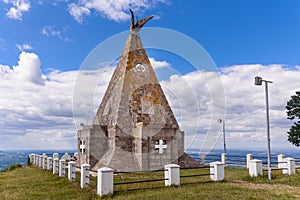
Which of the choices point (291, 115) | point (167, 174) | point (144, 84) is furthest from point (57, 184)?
point (291, 115)

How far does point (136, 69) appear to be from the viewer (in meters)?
20.1

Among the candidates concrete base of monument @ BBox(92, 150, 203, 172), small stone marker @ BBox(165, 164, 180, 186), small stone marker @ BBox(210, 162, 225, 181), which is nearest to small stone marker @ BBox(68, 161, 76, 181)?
concrete base of monument @ BBox(92, 150, 203, 172)

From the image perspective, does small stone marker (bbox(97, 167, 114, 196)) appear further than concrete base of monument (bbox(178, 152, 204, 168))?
No

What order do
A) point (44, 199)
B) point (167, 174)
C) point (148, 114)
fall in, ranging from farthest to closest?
point (148, 114), point (167, 174), point (44, 199)

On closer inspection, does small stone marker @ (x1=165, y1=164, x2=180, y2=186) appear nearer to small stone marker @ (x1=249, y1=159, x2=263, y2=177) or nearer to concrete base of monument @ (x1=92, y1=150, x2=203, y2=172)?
small stone marker @ (x1=249, y1=159, x2=263, y2=177)

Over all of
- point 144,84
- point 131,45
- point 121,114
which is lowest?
point 121,114

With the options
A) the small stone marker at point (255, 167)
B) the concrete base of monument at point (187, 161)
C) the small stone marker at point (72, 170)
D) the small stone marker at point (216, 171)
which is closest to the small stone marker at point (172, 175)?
the small stone marker at point (216, 171)

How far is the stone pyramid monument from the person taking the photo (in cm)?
1706

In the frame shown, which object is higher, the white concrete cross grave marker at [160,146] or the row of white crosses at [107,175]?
the white concrete cross grave marker at [160,146]

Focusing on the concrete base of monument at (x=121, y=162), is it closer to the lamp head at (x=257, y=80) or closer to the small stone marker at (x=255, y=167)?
the small stone marker at (x=255, y=167)

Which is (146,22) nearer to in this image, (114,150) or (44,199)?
(114,150)

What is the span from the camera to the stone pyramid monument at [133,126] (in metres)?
17.1

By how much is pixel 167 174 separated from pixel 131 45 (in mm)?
12148

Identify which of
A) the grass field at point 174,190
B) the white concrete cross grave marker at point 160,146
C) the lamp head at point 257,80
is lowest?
the grass field at point 174,190
